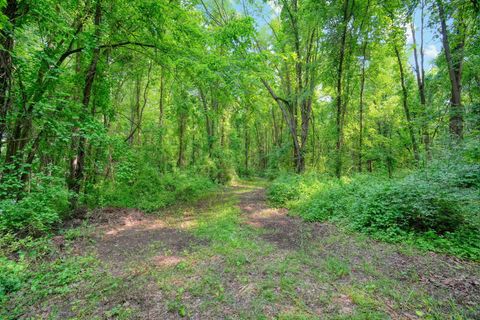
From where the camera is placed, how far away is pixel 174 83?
21.5 ft

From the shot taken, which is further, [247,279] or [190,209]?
[190,209]

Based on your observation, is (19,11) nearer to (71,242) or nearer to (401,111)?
(71,242)

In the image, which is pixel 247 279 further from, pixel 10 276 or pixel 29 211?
pixel 29 211

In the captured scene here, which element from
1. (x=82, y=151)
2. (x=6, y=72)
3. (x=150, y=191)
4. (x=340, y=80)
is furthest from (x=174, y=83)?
(x=340, y=80)

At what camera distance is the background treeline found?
406cm

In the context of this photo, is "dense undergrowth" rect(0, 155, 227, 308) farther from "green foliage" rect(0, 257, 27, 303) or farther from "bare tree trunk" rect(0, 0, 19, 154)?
"bare tree trunk" rect(0, 0, 19, 154)

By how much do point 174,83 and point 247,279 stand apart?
5946mm

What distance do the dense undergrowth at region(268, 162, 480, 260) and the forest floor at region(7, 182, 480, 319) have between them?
1.36 feet

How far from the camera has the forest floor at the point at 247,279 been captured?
246cm

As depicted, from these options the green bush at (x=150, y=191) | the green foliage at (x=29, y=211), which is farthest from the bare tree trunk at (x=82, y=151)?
the green foliage at (x=29, y=211)

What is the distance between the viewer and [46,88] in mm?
4363

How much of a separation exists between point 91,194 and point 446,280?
8947 millimetres

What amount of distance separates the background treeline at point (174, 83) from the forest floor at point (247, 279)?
1.34m

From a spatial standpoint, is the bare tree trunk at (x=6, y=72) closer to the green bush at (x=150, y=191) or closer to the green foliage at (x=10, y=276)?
the green foliage at (x=10, y=276)
